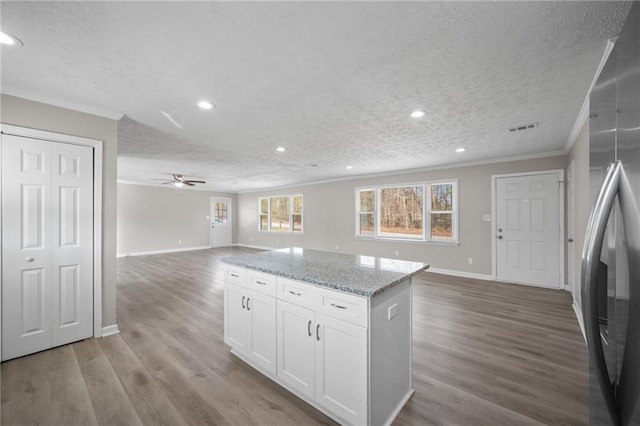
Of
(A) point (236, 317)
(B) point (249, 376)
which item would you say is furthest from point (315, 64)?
(B) point (249, 376)

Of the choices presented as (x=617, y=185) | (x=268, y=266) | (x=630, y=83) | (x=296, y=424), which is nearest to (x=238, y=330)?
(x=268, y=266)

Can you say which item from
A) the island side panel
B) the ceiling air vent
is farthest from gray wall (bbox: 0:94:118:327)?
the ceiling air vent

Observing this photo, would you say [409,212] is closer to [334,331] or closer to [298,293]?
[298,293]

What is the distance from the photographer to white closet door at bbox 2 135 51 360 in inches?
92.4

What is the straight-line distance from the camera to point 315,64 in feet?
6.39

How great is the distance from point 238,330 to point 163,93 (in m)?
2.26

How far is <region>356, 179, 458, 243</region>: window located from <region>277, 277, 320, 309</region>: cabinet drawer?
15.8 ft

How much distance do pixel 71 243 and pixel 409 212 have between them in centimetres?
593

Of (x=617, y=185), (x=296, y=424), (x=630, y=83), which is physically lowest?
(x=296, y=424)

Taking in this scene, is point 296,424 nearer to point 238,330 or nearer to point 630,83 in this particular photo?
point 238,330

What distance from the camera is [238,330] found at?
238cm

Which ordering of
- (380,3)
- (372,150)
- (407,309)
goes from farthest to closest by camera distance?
(372,150) < (407,309) < (380,3)

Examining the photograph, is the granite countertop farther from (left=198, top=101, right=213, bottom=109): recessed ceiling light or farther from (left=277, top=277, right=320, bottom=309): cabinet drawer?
(left=198, top=101, right=213, bottom=109): recessed ceiling light

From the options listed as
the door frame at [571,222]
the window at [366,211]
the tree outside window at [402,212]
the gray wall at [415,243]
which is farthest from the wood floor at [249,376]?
the window at [366,211]
